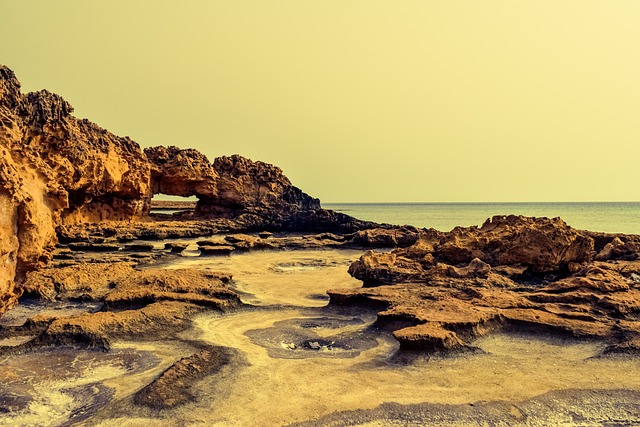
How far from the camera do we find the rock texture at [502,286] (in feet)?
23.1

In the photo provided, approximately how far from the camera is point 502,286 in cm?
997

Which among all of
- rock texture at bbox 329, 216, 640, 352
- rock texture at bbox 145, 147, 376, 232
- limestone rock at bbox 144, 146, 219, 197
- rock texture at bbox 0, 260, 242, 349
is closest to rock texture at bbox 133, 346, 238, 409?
rock texture at bbox 0, 260, 242, 349

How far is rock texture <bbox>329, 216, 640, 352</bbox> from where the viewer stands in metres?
7.03

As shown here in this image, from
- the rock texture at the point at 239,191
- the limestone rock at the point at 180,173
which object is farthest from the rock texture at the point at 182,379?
the limestone rock at the point at 180,173

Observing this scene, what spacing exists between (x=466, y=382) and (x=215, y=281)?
22.3 feet

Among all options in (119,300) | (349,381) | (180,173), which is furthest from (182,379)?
(180,173)

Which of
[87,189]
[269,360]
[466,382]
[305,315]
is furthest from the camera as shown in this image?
[87,189]

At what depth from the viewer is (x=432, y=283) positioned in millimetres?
9969

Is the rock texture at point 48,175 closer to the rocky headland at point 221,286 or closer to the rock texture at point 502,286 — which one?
the rocky headland at point 221,286

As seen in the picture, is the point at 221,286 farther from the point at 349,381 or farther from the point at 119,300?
the point at 349,381

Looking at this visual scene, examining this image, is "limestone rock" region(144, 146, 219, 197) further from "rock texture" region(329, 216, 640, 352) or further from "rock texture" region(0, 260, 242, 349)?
"rock texture" region(329, 216, 640, 352)

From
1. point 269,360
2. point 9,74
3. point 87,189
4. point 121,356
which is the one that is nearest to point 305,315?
point 269,360

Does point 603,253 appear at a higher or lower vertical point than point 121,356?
higher

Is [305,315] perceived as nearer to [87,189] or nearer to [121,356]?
[121,356]
